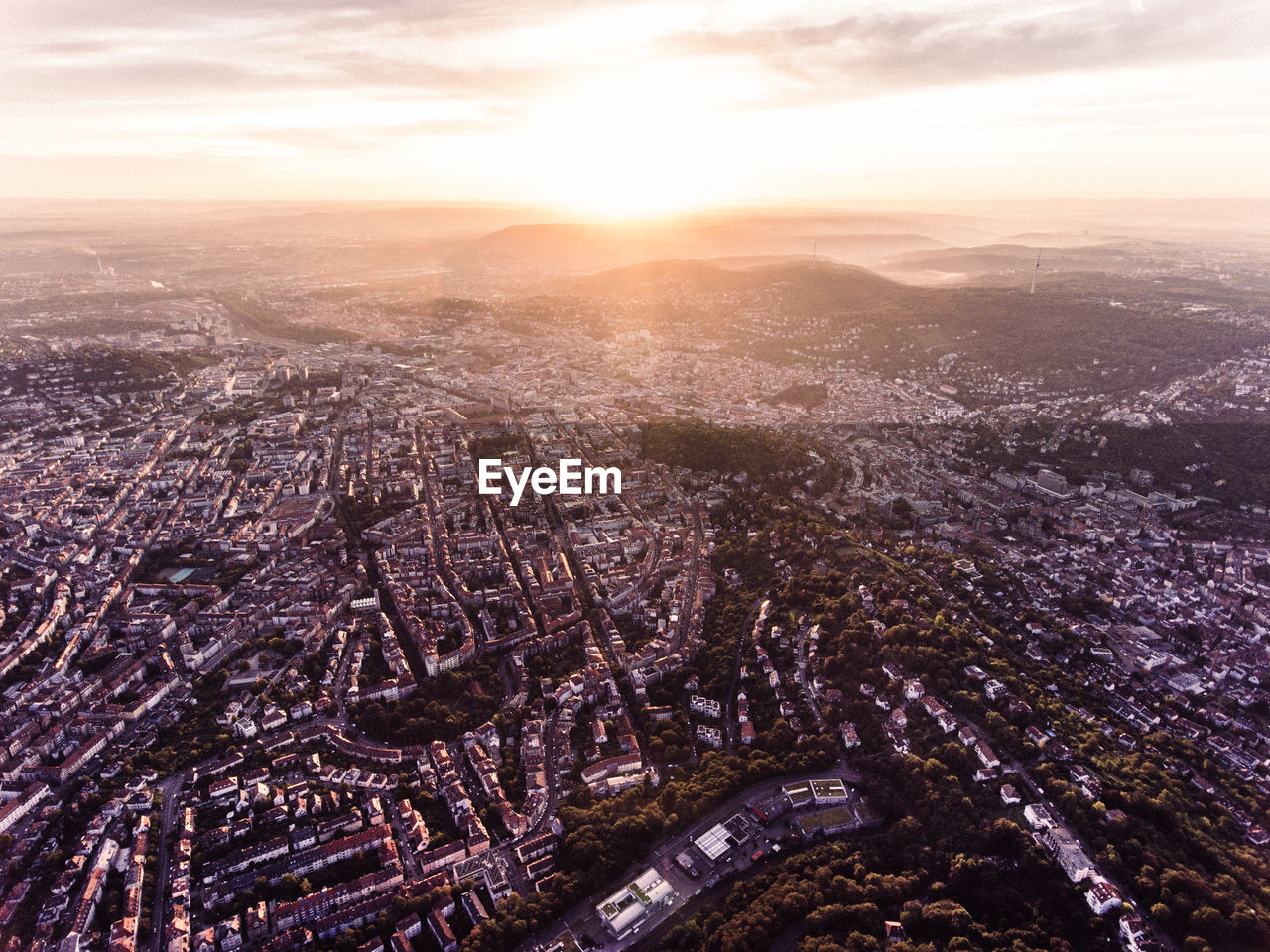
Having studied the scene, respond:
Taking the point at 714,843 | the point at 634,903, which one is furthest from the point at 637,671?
the point at 634,903

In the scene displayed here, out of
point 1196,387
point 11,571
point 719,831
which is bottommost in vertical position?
point 719,831

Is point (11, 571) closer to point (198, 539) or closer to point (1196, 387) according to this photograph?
point (198, 539)

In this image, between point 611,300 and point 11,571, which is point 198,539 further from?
point 611,300

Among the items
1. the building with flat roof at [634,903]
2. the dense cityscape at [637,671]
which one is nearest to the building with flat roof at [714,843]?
the dense cityscape at [637,671]

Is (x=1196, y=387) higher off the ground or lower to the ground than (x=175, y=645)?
higher

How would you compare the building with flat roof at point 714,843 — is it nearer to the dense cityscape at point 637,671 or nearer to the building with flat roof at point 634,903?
the dense cityscape at point 637,671

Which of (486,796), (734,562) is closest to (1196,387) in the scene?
(734,562)

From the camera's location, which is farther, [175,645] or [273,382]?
[273,382]

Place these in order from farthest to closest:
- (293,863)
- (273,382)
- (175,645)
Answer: (273,382), (175,645), (293,863)

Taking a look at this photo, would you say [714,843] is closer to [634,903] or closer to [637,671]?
[634,903]

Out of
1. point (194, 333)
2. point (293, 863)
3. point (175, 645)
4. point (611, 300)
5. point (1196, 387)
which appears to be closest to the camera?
point (293, 863)
